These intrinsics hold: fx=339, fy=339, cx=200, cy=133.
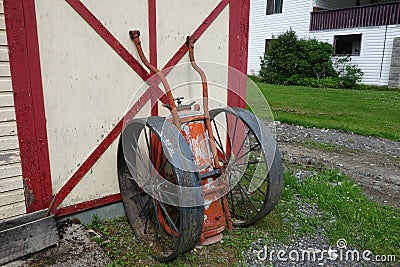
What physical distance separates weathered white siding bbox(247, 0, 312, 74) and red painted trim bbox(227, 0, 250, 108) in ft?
47.5

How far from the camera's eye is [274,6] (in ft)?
61.4

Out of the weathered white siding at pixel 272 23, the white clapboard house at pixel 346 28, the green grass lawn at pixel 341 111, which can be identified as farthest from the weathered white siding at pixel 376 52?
the green grass lawn at pixel 341 111

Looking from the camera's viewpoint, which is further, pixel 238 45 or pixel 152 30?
pixel 238 45

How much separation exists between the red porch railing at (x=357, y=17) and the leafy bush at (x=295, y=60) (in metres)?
1.10

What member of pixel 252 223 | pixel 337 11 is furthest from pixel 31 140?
pixel 337 11

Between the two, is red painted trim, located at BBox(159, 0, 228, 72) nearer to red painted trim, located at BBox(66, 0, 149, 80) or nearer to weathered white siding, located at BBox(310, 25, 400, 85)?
red painted trim, located at BBox(66, 0, 149, 80)

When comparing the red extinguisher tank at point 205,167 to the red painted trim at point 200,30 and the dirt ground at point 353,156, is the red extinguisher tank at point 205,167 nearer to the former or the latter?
the red painted trim at point 200,30

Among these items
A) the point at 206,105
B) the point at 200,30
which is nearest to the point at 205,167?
the point at 206,105

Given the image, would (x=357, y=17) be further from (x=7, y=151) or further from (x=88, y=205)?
(x=7, y=151)

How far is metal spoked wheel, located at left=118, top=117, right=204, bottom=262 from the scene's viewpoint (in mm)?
2389

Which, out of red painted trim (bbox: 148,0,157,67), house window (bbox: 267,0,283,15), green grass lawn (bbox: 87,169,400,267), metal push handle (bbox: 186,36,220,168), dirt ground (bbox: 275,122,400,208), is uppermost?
house window (bbox: 267,0,283,15)

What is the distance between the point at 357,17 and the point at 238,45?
13.8 m

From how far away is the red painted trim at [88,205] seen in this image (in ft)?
9.91

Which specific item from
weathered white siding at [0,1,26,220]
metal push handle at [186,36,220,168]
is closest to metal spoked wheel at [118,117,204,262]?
metal push handle at [186,36,220,168]
